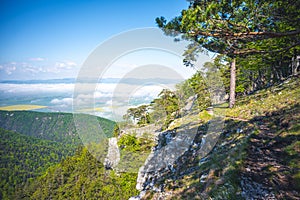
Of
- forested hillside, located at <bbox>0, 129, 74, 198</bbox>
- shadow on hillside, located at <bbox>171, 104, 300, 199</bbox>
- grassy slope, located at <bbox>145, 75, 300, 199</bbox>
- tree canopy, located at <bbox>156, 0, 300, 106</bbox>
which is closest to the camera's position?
grassy slope, located at <bbox>145, 75, 300, 199</bbox>

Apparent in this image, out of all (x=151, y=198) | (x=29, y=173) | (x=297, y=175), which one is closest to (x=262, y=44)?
(x=297, y=175)

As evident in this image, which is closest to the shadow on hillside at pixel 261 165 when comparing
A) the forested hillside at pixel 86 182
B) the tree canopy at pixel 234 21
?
the tree canopy at pixel 234 21

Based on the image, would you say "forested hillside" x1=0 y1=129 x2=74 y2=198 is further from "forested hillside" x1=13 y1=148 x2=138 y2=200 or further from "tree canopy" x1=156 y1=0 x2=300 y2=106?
"tree canopy" x1=156 y1=0 x2=300 y2=106

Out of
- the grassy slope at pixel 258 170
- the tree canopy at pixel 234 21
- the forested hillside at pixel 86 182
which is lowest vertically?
the forested hillside at pixel 86 182

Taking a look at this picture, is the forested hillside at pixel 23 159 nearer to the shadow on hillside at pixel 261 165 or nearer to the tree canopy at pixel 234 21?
the shadow on hillside at pixel 261 165

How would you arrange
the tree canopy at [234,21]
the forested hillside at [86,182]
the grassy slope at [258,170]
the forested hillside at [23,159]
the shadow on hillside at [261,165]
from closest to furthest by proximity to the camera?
the grassy slope at [258,170] < the shadow on hillside at [261,165] < the tree canopy at [234,21] < the forested hillside at [86,182] < the forested hillside at [23,159]

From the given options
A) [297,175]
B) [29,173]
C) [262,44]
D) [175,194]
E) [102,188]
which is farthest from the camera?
[29,173]

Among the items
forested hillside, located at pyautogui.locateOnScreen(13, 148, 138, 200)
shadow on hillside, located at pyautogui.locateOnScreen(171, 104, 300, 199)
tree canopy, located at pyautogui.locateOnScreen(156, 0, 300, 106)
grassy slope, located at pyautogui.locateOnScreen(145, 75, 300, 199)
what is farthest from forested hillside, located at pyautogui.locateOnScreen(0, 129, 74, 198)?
tree canopy, located at pyautogui.locateOnScreen(156, 0, 300, 106)

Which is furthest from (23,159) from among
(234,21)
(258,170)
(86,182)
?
(234,21)

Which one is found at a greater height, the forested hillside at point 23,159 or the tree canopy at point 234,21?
the tree canopy at point 234,21

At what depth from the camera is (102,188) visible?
41.9 m

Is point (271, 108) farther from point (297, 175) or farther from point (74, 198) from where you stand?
point (74, 198)

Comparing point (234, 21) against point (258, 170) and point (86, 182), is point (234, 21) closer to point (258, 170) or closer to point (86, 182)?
point (258, 170)

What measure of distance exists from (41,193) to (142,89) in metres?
76.8
